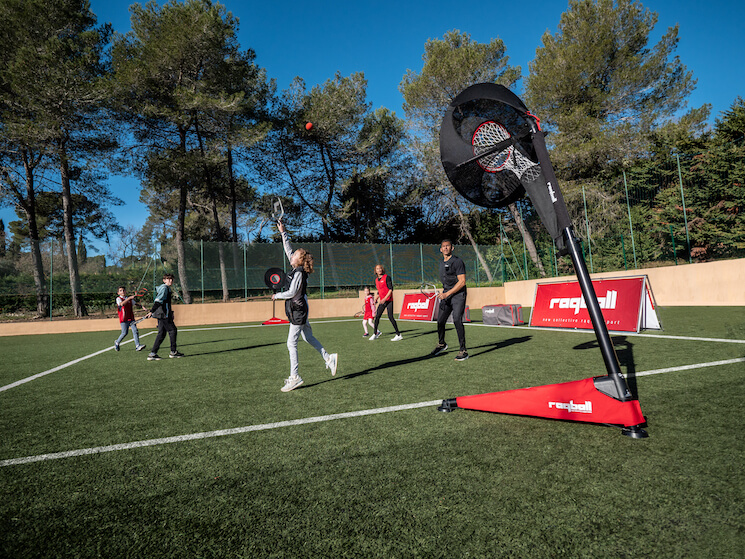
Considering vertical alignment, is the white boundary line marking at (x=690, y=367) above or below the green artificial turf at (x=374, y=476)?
below

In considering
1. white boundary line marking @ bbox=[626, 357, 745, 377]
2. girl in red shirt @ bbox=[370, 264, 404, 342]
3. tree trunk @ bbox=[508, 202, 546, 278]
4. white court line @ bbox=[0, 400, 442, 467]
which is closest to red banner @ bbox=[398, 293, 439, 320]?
girl in red shirt @ bbox=[370, 264, 404, 342]

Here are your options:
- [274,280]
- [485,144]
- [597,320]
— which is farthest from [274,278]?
[597,320]

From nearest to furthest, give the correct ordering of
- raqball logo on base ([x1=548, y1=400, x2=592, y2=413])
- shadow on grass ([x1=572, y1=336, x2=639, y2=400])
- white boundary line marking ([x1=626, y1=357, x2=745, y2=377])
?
raqball logo on base ([x1=548, y1=400, x2=592, y2=413])
shadow on grass ([x1=572, y1=336, x2=639, y2=400])
white boundary line marking ([x1=626, y1=357, x2=745, y2=377])

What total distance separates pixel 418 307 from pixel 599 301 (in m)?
6.88

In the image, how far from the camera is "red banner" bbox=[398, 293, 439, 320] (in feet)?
48.7

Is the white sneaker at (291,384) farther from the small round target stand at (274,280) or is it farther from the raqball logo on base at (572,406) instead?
the small round target stand at (274,280)

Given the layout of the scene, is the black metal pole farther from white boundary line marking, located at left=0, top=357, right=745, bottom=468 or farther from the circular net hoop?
white boundary line marking, located at left=0, top=357, right=745, bottom=468

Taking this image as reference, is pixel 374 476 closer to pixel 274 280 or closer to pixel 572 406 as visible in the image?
pixel 572 406

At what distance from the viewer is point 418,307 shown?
50.3 feet

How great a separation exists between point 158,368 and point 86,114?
19.5 metres

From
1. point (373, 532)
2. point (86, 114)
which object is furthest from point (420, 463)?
point (86, 114)

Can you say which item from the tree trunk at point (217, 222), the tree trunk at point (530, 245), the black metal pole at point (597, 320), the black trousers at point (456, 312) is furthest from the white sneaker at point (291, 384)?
the tree trunk at point (530, 245)

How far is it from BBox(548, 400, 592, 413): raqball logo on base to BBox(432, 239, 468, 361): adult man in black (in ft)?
10.8

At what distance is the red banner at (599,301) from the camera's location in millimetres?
8211
